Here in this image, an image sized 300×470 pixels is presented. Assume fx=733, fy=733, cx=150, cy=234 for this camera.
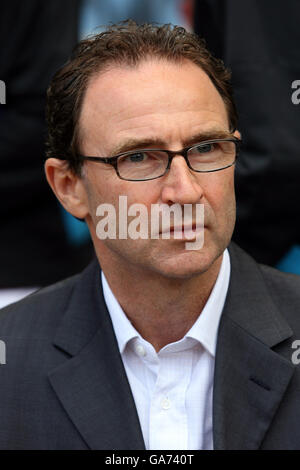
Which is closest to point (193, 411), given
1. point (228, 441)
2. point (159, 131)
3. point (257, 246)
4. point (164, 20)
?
point (228, 441)

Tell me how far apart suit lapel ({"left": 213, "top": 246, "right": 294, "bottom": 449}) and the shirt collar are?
0.09ft

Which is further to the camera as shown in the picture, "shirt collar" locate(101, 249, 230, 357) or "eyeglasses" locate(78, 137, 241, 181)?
"shirt collar" locate(101, 249, 230, 357)

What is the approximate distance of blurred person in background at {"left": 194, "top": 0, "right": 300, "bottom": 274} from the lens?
2.88 metres

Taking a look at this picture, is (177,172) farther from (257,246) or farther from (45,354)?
(257,246)

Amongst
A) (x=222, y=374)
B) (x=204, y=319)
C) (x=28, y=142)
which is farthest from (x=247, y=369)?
(x=28, y=142)

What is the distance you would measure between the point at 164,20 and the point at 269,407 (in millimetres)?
2444

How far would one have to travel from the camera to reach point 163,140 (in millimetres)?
1992

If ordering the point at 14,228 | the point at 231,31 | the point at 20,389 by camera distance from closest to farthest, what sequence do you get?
1. the point at 20,389
2. the point at 231,31
3. the point at 14,228

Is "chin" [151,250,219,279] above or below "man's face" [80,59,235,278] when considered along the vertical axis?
below

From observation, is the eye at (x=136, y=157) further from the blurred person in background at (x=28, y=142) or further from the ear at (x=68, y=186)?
the blurred person in background at (x=28, y=142)

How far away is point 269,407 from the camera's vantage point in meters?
2.00

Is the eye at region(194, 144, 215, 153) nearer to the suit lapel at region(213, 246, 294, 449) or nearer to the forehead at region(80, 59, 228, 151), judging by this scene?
the forehead at region(80, 59, 228, 151)

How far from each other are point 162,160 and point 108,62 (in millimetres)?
360

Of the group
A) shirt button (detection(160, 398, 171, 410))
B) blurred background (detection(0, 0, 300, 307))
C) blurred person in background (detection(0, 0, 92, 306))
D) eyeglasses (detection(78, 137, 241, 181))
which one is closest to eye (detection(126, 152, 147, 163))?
eyeglasses (detection(78, 137, 241, 181))
